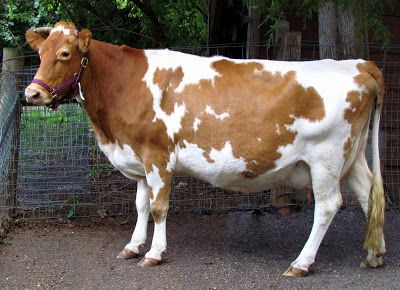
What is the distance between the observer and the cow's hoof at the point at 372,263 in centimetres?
561

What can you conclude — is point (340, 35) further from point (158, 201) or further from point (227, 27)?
point (158, 201)

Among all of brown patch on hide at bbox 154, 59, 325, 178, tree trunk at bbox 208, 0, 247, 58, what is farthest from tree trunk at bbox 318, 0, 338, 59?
brown patch on hide at bbox 154, 59, 325, 178

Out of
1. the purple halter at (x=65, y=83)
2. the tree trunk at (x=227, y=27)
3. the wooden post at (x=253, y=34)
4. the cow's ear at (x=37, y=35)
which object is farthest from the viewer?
the tree trunk at (x=227, y=27)

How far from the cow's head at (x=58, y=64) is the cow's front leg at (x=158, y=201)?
102 centimetres

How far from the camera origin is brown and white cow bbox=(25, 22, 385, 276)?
541 centimetres

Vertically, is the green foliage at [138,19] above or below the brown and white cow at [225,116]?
above

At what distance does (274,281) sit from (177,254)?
45.3 inches

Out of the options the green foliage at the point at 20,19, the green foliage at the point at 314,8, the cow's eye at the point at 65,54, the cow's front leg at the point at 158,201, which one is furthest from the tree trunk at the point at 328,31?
the green foliage at the point at 20,19

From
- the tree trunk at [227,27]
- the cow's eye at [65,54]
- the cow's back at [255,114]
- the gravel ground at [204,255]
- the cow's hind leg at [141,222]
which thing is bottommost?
the gravel ground at [204,255]

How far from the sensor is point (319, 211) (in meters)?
5.44

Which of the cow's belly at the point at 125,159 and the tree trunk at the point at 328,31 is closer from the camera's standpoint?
the cow's belly at the point at 125,159

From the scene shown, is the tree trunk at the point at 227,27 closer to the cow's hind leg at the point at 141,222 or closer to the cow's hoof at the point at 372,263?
the cow's hind leg at the point at 141,222

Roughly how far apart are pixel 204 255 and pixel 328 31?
3005mm

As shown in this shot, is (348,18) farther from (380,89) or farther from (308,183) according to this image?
(308,183)
